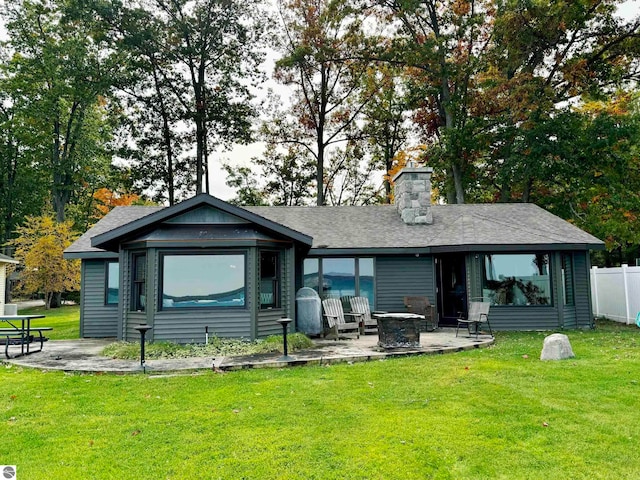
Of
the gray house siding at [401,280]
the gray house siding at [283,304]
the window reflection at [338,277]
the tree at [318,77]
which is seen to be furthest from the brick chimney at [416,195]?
the tree at [318,77]

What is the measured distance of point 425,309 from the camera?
10664 millimetres

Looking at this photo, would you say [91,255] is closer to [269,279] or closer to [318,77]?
[269,279]

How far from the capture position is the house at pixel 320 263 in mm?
8367

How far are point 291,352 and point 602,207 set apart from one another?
15.3 m

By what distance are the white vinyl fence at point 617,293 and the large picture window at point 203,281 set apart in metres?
9.94

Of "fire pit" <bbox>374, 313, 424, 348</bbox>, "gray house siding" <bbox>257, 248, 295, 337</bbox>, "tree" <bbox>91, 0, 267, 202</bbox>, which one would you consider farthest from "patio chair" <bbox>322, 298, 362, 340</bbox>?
"tree" <bbox>91, 0, 267, 202</bbox>

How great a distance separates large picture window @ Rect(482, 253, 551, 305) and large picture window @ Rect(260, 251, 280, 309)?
517 cm

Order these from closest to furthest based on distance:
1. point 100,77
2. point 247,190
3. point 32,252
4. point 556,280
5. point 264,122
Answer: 1. point 556,280
2. point 100,77
3. point 32,252
4. point 264,122
5. point 247,190

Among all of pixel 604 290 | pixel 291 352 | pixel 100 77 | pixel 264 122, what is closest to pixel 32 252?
pixel 100 77

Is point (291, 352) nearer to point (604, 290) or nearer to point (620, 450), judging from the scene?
point (620, 450)

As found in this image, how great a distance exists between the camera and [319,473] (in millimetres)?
3191

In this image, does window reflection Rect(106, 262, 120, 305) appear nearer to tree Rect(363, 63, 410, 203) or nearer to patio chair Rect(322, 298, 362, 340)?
patio chair Rect(322, 298, 362, 340)

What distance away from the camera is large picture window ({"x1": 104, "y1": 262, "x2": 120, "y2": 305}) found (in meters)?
10.7

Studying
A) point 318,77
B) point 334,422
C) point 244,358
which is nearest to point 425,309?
point 244,358
